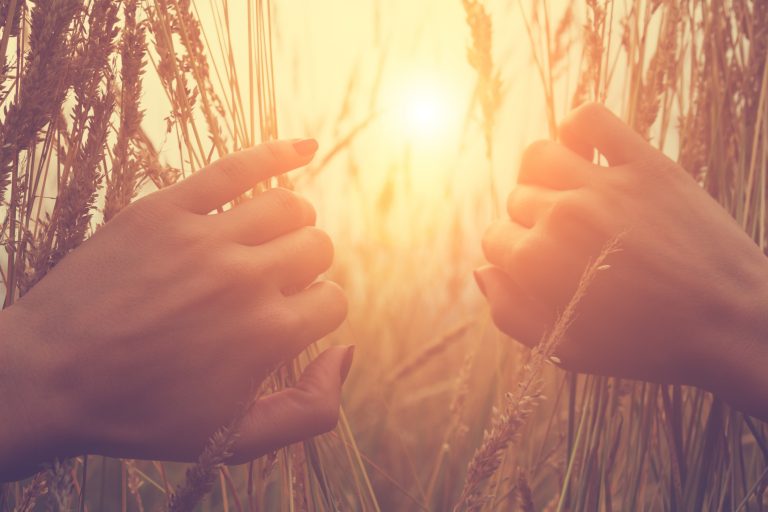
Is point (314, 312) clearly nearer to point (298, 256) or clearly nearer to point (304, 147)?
point (298, 256)

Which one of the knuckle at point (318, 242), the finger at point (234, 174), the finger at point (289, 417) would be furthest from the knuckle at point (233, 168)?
the finger at point (289, 417)

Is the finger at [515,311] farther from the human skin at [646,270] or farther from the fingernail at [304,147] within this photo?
the fingernail at [304,147]

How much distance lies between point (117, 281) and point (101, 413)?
14cm

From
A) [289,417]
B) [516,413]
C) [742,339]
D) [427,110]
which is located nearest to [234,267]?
[289,417]

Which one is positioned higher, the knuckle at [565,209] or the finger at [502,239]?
the knuckle at [565,209]

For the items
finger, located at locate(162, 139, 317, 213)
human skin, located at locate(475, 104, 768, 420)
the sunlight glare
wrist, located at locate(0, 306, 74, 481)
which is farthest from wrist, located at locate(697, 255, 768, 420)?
the sunlight glare

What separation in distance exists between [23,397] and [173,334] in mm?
161

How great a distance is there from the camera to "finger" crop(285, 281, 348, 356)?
0.86 m

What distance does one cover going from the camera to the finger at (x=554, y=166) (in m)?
0.98

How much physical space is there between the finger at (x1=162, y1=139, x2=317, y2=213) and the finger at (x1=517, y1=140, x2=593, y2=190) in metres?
0.34

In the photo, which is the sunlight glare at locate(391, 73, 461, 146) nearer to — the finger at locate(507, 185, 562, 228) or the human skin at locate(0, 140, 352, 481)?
the finger at locate(507, 185, 562, 228)

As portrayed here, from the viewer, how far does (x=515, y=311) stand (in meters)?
1.04

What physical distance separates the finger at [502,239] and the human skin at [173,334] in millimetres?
293

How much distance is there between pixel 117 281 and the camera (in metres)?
0.77
